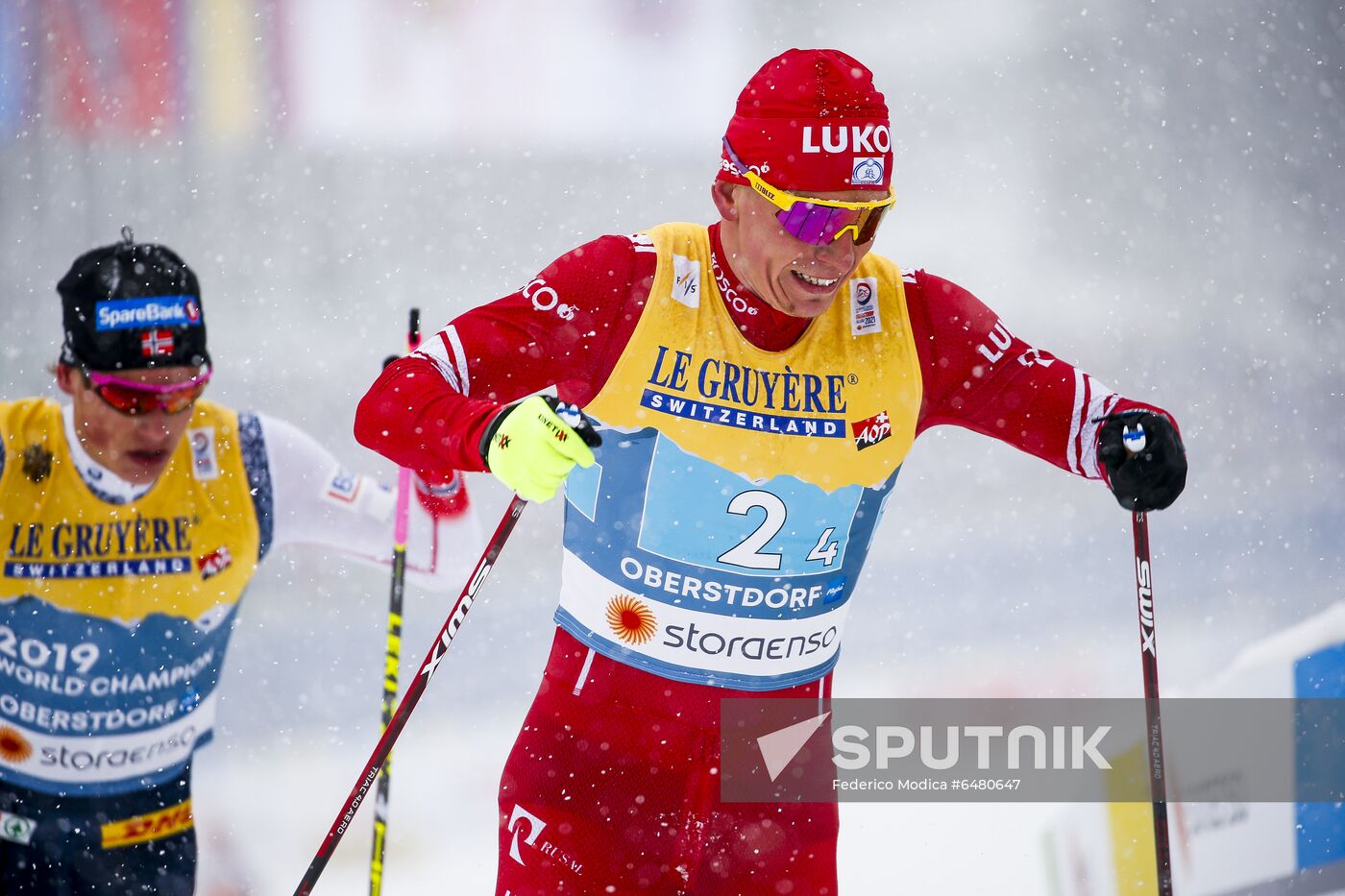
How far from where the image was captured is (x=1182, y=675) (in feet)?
19.6

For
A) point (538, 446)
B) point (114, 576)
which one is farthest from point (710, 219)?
point (538, 446)

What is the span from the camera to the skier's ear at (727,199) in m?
2.56

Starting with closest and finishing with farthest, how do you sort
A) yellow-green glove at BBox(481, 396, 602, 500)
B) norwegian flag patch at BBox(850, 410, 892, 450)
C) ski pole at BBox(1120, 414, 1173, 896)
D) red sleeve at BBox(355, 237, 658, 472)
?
yellow-green glove at BBox(481, 396, 602, 500) → red sleeve at BBox(355, 237, 658, 472) → norwegian flag patch at BBox(850, 410, 892, 450) → ski pole at BBox(1120, 414, 1173, 896)

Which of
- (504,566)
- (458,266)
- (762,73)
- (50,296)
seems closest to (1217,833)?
(762,73)

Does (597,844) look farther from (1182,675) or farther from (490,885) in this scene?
(1182,675)

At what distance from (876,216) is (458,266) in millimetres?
4917

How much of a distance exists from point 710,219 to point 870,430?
4.71 meters

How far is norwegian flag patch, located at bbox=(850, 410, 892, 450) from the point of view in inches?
99.3

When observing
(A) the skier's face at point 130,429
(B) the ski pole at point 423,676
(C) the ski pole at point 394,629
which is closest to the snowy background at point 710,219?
(C) the ski pole at point 394,629

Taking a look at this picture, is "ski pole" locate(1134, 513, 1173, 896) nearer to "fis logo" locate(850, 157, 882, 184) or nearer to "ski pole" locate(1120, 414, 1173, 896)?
"ski pole" locate(1120, 414, 1173, 896)

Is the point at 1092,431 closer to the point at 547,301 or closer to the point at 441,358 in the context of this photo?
the point at 547,301

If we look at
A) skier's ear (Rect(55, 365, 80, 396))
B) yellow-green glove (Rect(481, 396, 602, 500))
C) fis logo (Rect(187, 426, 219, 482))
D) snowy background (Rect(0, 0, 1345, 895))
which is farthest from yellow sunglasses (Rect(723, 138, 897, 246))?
snowy background (Rect(0, 0, 1345, 895))

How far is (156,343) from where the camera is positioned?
11.2 ft

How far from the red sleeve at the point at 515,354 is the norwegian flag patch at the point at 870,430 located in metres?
0.42
